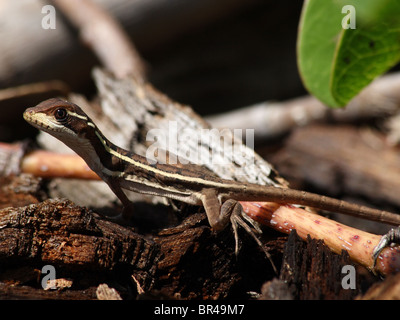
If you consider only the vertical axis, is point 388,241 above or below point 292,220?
below

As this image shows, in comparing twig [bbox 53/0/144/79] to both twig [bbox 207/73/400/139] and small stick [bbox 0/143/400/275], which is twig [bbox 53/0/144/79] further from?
small stick [bbox 0/143/400/275]

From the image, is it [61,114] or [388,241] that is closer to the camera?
[388,241]

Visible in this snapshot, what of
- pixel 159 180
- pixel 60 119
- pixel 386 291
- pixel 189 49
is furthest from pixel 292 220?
pixel 189 49

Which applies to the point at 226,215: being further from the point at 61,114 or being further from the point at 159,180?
the point at 61,114

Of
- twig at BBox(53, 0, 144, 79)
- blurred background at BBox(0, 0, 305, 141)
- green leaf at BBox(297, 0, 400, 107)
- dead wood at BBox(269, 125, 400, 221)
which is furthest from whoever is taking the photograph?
blurred background at BBox(0, 0, 305, 141)

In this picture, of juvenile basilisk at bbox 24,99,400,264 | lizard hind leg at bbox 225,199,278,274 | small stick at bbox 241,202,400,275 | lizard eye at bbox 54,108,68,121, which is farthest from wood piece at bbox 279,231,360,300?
lizard eye at bbox 54,108,68,121

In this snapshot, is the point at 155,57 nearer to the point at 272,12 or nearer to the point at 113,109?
the point at 272,12

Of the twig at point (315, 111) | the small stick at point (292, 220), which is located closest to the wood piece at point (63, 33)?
the twig at point (315, 111)
